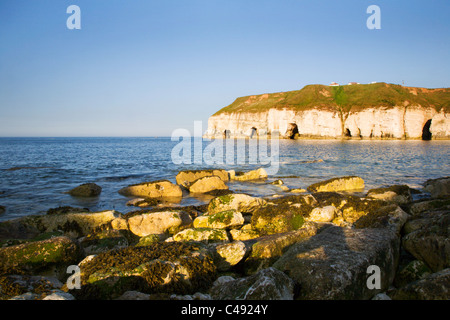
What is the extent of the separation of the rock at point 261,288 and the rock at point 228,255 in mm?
1417

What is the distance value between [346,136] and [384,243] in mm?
83574

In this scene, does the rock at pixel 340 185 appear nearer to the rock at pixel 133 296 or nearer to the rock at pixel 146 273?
the rock at pixel 146 273

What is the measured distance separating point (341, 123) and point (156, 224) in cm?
8031

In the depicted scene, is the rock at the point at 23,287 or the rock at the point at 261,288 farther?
the rock at the point at 23,287

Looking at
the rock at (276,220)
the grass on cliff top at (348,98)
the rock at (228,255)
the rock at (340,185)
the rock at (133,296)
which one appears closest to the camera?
the rock at (133,296)

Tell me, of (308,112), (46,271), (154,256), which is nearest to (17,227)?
(46,271)

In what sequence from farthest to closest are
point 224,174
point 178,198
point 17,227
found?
point 224,174 < point 178,198 < point 17,227

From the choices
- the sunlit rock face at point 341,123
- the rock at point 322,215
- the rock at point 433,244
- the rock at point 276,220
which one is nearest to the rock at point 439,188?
the rock at point 322,215

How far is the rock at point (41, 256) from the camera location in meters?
5.41

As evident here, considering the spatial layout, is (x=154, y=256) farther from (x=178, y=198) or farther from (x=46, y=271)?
(x=178, y=198)

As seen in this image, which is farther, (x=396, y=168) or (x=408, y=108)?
(x=408, y=108)

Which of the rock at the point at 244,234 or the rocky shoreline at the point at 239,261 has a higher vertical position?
the rocky shoreline at the point at 239,261

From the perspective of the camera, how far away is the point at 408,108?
70.8 metres
